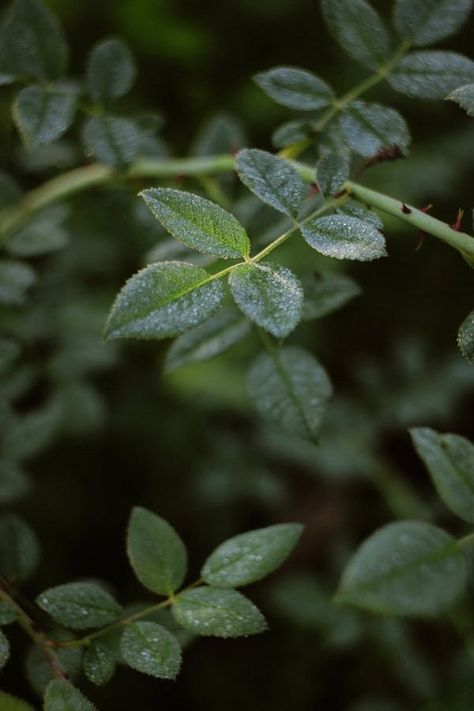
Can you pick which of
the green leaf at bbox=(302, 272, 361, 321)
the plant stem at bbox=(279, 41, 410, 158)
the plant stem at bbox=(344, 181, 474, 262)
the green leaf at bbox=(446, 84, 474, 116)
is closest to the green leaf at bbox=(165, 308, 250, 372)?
the green leaf at bbox=(302, 272, 361, 321)

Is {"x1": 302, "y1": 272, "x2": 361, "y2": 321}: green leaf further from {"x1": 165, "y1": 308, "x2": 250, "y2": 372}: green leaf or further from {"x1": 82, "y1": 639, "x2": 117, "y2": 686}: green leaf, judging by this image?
{"x1": 82, "y1": 639, "x2": 117, "y2": 686}: green leaf

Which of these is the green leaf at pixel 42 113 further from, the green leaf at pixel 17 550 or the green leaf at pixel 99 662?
the green leaf at pixel 99 662

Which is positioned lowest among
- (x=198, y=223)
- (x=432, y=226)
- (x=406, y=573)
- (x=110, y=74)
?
(x=406, y=573)

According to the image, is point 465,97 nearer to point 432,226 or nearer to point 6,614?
point 432,226

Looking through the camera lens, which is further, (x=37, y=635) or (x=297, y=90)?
(x=297, y=90)

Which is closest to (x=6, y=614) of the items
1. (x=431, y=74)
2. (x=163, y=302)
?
(x=163, y=302)

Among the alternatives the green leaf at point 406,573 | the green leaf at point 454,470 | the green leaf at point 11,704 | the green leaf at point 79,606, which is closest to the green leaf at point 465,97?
the green leaf at point 454,470

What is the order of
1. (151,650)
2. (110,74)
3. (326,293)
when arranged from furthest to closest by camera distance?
(110,74) → (326,293) → (151,650)
